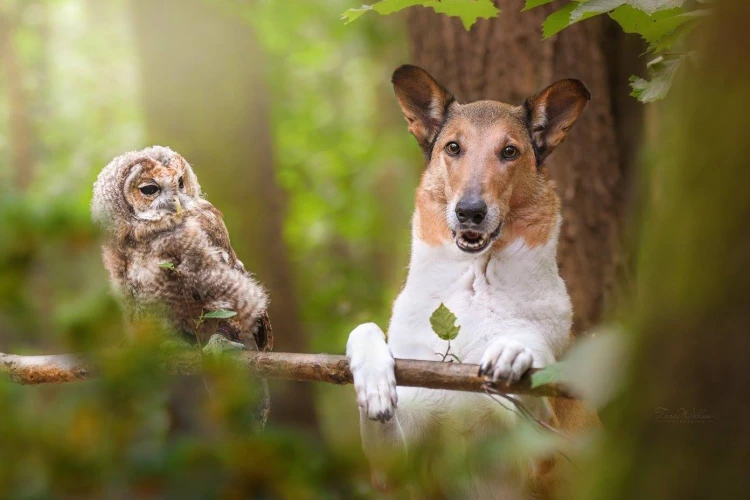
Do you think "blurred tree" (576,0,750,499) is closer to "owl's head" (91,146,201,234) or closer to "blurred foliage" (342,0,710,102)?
"blurred foliage" (342,0,710,102)

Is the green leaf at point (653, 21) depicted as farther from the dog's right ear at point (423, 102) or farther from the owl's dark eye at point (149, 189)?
the owl's dark eye at point (149, 189)

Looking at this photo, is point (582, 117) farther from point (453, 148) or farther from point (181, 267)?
point (181, 267)

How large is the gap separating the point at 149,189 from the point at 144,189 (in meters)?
0.02

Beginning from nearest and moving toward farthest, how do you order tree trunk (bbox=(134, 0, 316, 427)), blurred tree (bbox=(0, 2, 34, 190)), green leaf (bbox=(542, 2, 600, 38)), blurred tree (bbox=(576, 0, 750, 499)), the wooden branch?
blurred tree (bbox=(576, 0, 750, 499)) < the wooden branch < green leaf (bbox=(542, 2, 600, 38)) < tree trunk (bbox=(134, 0, 316, 427)) < blurred tree (bbox=(0, 2, 34, 190))

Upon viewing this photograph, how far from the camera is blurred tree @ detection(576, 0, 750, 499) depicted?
59.2 inches

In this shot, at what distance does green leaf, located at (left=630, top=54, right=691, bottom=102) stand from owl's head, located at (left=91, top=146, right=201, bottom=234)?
5.56 ft

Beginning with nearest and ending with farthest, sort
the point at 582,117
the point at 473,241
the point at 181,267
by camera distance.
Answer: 1. the point at 181,267
2. the point at 473,241
3. the point at 582,117

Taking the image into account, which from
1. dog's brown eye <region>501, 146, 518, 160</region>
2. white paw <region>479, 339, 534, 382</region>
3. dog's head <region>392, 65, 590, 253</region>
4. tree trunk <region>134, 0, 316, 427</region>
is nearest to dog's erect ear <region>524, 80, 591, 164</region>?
dog's head <region>392, 65, 590, 253</region>

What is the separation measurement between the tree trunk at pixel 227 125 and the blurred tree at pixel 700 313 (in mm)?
4307

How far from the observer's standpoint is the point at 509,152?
343 centimetres

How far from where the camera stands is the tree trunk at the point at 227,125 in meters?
5.95

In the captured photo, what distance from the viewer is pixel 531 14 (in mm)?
5688

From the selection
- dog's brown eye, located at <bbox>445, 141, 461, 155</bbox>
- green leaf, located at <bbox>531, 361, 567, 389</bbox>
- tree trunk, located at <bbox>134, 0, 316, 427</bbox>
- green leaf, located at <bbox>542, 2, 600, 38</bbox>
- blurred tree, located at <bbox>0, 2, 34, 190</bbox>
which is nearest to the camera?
green leaf, located at <bbox>531, 361, 567, 389</bbox>

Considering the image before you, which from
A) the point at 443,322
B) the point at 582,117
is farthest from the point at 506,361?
the point at 582,117
